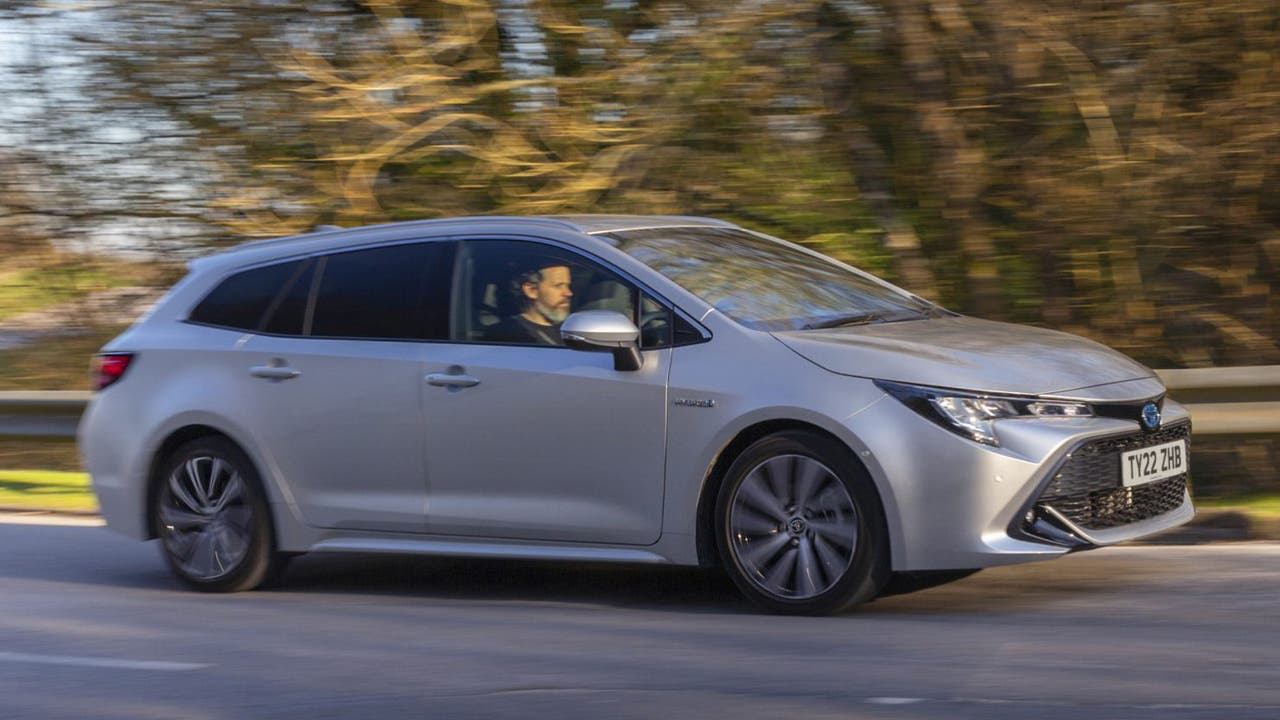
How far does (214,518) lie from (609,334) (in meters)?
2.23

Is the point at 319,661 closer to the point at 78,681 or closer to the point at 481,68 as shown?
the point at 78,681

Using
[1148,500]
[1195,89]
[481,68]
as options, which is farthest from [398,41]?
[1148,500]

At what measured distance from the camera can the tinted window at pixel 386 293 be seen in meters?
7.01

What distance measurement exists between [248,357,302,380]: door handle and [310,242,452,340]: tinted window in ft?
0.60

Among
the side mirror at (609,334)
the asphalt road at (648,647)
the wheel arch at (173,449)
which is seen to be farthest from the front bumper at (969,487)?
the wheel arch at (173,449)

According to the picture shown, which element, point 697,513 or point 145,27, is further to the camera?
point 145,27

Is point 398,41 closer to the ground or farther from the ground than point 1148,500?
farther from the ground

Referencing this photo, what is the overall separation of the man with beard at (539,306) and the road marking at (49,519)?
13.2 ft

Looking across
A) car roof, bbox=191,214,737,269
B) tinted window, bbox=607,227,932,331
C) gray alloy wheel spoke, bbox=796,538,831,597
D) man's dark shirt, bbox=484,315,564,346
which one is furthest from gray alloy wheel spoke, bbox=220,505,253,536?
gray alloy wheel spoke, bbox=796,538,831,597

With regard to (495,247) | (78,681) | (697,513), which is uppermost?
(495,247)

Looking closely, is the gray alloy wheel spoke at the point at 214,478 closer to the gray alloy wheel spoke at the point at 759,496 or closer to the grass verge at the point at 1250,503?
the gray alloy wheel spoke at the point at 759,496

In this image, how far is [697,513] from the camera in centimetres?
625

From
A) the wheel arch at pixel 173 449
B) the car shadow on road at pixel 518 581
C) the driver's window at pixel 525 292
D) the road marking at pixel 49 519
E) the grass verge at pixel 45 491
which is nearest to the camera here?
the driver's window at pixel 525 292

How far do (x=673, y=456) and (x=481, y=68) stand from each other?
6.21m
